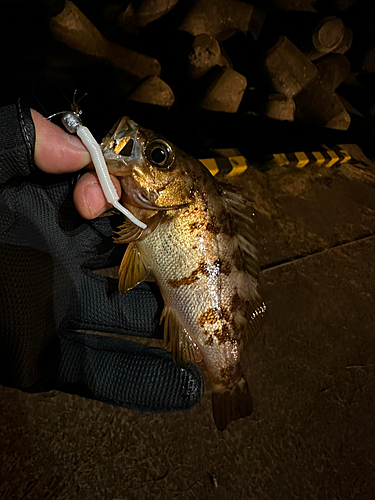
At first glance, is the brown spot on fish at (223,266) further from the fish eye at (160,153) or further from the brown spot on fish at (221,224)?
→ the fish eye at (160,153)

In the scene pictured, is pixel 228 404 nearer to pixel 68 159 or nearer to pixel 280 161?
pixel 68 159

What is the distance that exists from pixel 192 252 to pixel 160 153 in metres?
0.57

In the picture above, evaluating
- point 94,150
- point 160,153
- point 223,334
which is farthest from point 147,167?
point 223,334

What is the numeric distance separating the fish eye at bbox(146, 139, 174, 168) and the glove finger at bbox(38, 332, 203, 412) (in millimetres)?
1228

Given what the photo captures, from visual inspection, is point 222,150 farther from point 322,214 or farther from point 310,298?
point 310,298

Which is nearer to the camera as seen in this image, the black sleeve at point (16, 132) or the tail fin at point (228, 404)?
the black sleeve at point (16, 132)

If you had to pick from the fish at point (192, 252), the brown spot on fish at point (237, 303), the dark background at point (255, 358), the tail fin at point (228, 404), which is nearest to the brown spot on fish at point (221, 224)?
the fish at point (192, 252)

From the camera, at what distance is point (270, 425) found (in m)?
2.73

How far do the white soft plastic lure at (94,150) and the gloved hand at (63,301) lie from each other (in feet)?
0.19

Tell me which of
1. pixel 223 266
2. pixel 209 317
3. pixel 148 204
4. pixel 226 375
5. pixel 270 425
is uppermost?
pixel 148 204

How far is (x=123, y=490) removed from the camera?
7.53ft

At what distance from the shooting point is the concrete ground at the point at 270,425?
2.30 metres

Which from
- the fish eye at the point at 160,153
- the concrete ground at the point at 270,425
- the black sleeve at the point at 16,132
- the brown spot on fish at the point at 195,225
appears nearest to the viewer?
the black sleeve at the point at 16,132

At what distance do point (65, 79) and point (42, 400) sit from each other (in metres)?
3.20
